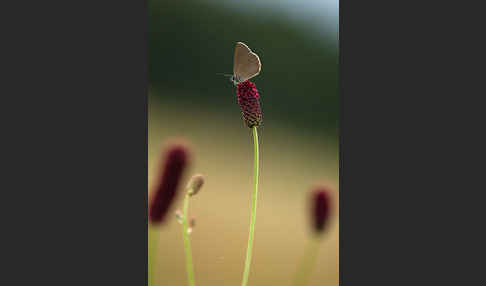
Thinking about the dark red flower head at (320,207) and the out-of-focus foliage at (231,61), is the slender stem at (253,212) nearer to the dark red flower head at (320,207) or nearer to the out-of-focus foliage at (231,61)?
the out-of-focus foliage at (231,61)

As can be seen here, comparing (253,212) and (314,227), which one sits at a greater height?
(253,212)

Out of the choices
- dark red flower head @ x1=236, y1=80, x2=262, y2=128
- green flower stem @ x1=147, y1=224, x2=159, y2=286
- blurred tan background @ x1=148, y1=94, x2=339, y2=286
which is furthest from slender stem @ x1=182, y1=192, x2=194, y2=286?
dark red flower head @ x1=236, y1=80, x2=262, y2=128

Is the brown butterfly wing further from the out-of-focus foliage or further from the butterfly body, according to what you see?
the out-of-focus foliage

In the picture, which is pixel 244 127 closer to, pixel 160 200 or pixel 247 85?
pixel 247 85

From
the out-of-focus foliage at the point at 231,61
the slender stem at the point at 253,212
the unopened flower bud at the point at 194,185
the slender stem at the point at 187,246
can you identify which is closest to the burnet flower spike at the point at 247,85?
the slender stem at the point at 253,212

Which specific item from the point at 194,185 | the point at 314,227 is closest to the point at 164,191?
the point at 194,185
